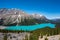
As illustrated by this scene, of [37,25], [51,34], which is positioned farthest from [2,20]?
[51,34]

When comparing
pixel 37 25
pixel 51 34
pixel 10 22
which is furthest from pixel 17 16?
pixel 51 34

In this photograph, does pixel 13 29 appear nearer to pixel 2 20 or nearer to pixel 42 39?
pixel 2 20

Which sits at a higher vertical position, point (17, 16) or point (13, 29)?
point (17, 16)

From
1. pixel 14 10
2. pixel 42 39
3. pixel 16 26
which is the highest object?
pixel 14 10
